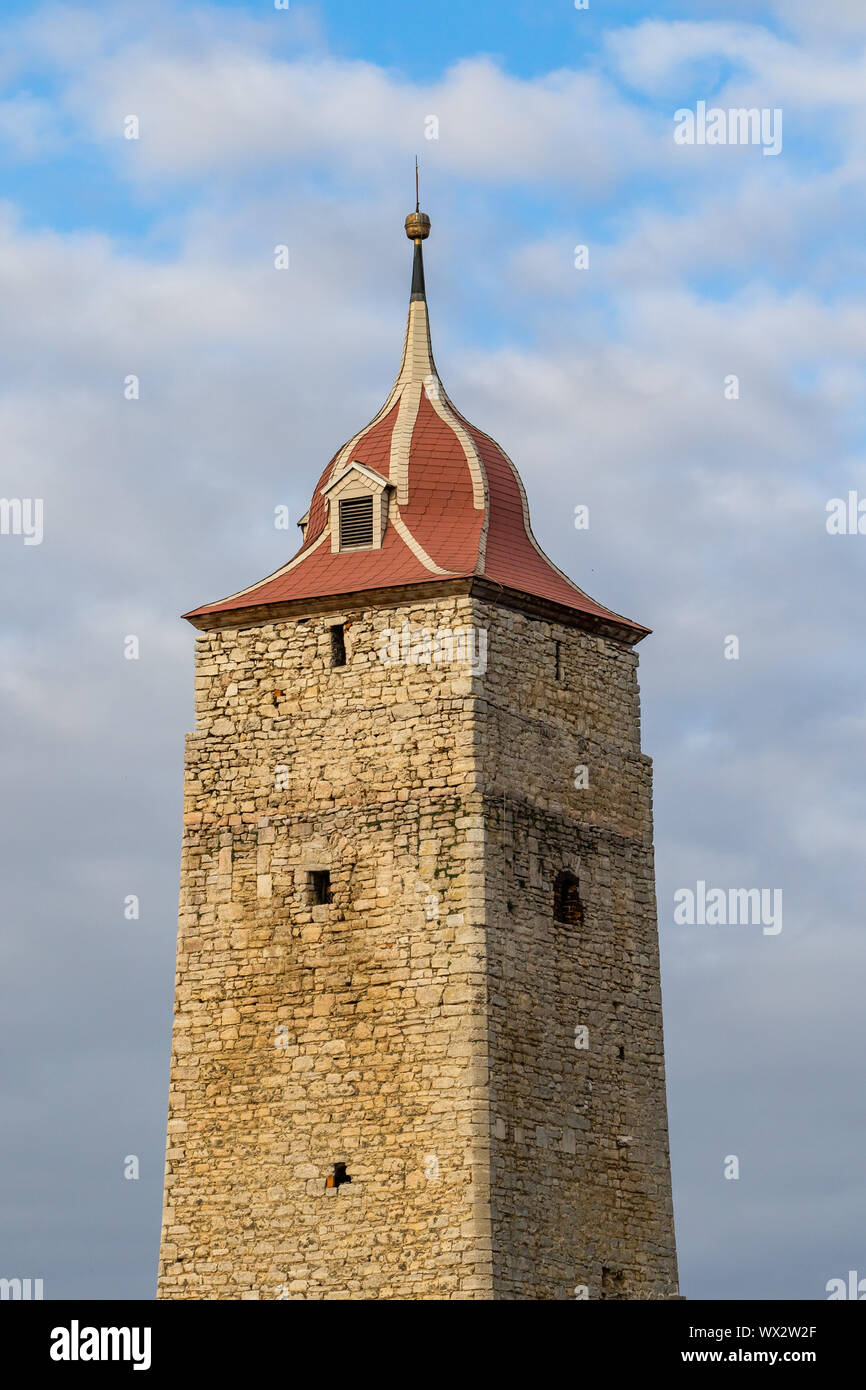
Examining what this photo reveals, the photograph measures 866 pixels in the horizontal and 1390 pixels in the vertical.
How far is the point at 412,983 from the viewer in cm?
3972

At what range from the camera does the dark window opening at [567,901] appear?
41.1 m

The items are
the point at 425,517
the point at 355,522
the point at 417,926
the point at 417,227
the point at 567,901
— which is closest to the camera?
the point at 417,926

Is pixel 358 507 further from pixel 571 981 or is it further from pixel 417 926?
pixel 571 981

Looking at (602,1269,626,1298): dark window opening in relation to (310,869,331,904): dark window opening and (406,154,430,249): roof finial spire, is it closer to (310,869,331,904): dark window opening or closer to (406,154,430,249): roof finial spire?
(310,869,331,904): dark window opening

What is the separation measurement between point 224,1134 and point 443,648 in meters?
6.72

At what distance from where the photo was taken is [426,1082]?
129ft

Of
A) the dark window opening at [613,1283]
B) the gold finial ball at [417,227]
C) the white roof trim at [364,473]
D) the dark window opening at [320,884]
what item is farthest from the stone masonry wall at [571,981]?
the gold finial ball at [417,227]

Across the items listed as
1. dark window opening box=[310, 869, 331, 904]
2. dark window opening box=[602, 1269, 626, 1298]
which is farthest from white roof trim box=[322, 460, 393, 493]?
dark window opening box=[602, 1269, 626, 1298]

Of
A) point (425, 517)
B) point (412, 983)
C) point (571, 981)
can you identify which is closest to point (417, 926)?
point (412, 983)

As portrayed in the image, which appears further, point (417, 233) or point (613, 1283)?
point (417, 233)

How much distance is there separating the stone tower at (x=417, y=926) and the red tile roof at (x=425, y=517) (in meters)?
0.06

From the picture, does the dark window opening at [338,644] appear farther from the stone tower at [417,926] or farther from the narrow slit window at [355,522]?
the narrow slit window at [355,522]

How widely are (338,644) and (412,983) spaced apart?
4752 millimetres

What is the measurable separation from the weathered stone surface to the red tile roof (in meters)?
0.52
